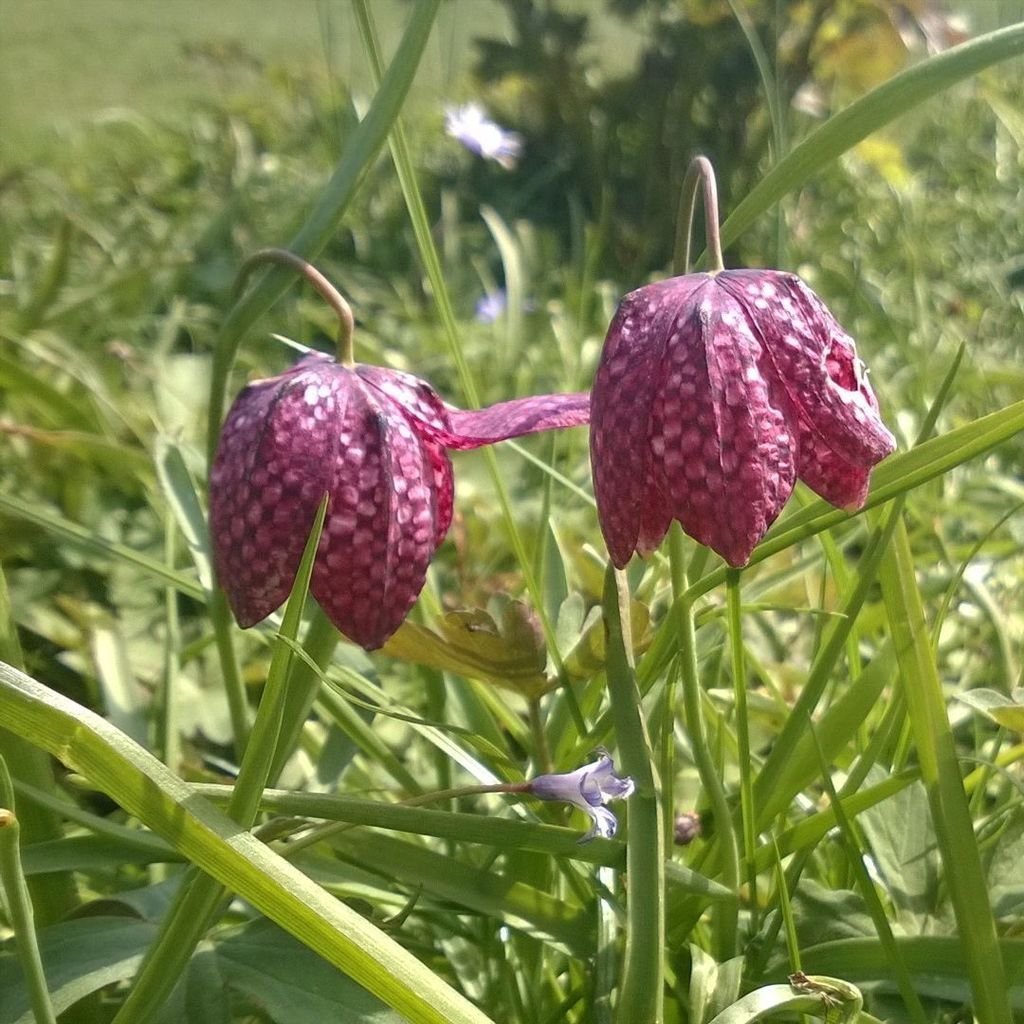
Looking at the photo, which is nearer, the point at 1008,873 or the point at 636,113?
the point at 1008,873

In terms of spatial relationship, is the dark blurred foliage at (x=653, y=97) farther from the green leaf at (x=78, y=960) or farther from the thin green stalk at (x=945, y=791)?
the green leaf at (x=78, y=960)

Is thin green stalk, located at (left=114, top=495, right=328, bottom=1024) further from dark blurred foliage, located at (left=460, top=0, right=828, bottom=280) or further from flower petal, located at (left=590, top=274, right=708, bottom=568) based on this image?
dark blurred foliage, located at (left=460, top=0, right=828, bottom=280)

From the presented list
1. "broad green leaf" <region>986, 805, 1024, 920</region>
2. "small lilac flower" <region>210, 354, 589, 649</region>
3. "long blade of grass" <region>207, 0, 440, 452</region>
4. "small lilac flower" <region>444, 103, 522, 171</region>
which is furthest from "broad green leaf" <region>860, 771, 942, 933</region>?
"small lilac flower" <region>444, 103, 522, 171</region>

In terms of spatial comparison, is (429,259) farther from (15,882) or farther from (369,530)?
(15,882)

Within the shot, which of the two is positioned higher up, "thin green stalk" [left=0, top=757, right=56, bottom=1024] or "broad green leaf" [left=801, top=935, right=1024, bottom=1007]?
"thin green stalk" [left=0, top=757, right=56, bottom=1024]

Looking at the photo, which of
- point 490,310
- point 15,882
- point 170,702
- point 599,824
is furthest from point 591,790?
point 490,310
